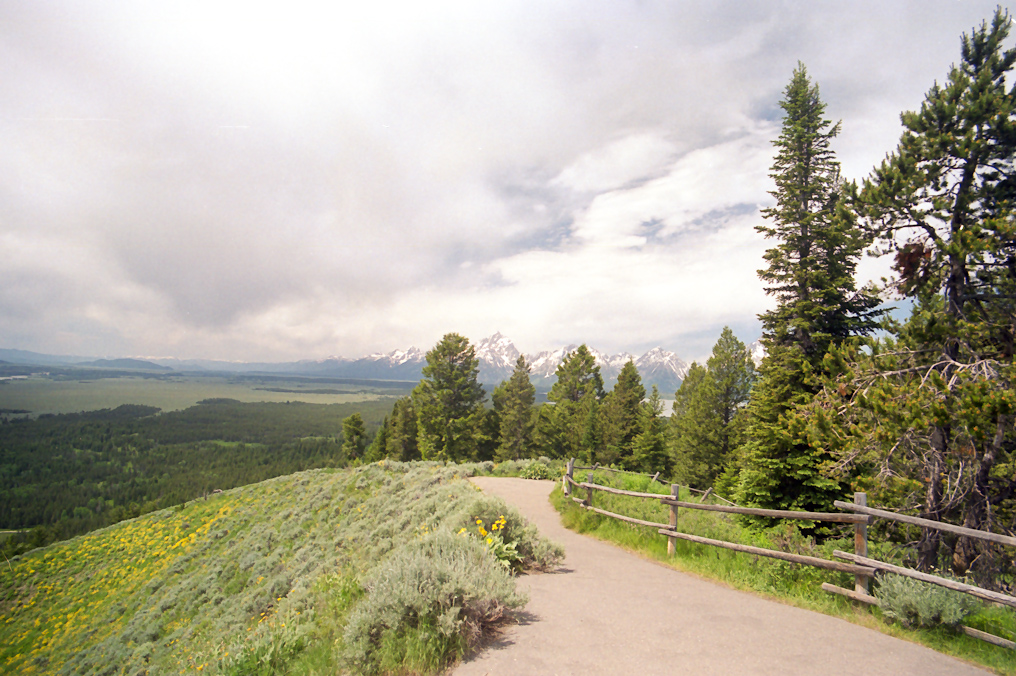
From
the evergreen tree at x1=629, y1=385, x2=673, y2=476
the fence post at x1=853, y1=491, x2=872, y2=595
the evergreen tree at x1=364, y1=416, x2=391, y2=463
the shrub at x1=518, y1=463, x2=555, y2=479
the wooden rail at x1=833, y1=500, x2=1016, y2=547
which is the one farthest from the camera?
the evergreen tree at x1=364, y1=416, x2=391, y2=463

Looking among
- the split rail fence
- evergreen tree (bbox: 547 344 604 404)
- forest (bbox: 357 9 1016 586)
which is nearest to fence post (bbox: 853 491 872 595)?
the split rail fence

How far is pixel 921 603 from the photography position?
591 centimetres

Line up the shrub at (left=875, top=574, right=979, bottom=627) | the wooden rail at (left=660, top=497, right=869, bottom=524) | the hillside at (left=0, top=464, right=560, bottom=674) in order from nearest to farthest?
the shrub at (left=875, top=574, right=979, bottom=627)
the hillside at (left=0, top=464, right=560, bottom=674)
the wooden rail at (left=660, top=497, right=869, bottom=524)

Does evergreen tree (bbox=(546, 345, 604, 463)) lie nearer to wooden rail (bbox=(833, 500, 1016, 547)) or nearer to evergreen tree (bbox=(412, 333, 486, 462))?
evergreen tree (bbox=(412, 333, 486, 462))

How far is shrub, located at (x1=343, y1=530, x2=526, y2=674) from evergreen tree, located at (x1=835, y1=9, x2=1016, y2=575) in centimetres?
941

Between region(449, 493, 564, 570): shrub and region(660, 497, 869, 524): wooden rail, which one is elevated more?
region(660, 497, 869, 524): wooden rail

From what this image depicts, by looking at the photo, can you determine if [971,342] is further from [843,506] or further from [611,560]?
[611,560]

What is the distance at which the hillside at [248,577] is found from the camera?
5.98 meters

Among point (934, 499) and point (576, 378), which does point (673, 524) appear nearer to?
point (934, 499)

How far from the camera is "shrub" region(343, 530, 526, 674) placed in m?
4.77

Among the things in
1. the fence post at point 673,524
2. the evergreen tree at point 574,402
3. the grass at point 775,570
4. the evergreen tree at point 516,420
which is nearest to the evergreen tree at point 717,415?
the evergreen tree at point 574,402

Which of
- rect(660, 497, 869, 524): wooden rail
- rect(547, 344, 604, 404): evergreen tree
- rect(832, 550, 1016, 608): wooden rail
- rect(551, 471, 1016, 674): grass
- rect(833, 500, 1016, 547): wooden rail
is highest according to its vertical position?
rect(547, 344, 604, 404): evergreen tree

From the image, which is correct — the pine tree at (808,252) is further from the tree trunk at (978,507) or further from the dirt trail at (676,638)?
the dirt trail at (676,638)

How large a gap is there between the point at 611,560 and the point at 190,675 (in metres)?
8.44
